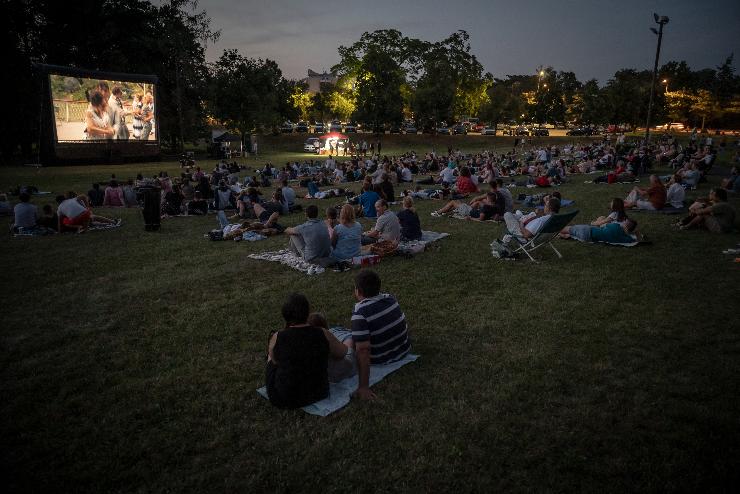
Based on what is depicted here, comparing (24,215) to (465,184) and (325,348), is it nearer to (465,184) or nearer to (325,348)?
(325,348)

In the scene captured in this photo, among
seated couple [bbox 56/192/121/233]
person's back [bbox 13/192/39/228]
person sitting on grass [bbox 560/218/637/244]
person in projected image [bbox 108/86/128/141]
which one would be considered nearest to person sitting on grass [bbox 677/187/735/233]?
person sitting on grass [bbox 560/218/637/244]

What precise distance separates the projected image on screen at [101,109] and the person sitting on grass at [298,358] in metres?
35.1

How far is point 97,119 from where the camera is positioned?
31.7 m

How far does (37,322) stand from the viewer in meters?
5.93

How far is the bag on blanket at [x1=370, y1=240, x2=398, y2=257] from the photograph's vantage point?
8.75 m

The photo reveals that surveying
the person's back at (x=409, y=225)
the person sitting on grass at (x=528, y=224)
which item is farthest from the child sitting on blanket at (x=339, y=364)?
the person's back at (x=409, y=225)

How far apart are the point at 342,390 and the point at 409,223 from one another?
6085 millimetres

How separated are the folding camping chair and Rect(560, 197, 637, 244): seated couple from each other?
1299mm

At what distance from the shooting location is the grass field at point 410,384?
318cm

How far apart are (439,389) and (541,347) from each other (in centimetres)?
162

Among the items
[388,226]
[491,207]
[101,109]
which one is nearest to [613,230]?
[491,207]

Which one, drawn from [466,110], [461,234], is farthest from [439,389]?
[466,110]

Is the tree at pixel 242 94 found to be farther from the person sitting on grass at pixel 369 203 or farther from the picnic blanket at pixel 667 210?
the picnic blanket at pixel 667 210

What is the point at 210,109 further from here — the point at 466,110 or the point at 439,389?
the point at 439,389
